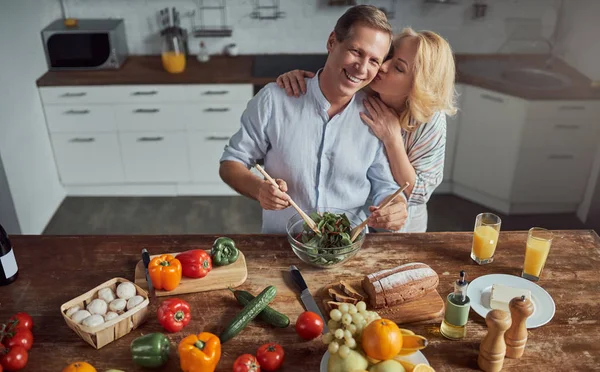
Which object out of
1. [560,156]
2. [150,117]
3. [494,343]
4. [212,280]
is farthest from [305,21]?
[494,343]

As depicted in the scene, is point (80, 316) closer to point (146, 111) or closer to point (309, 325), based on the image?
point (309, 325)

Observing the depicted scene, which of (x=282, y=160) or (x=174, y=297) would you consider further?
(x=282, y=160)

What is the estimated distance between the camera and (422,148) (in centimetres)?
214

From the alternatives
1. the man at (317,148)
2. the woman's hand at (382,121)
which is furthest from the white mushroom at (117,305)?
the woman's hand at (382,121)

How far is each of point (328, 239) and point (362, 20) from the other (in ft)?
2.46

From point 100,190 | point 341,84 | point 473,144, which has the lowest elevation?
point 100,190

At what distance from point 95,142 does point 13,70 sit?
777mm

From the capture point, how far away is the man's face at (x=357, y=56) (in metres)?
1.85

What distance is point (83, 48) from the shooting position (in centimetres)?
403

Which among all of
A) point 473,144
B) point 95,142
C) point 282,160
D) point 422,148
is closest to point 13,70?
point 95,142

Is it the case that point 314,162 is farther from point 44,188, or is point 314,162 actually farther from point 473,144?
point 44,188

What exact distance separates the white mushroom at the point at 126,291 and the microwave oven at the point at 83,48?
2.84m

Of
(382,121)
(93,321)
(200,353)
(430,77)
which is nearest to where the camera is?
(200,353)

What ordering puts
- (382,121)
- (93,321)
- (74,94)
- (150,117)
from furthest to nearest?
(150,117), (74,94), (382,121), (93,321)
